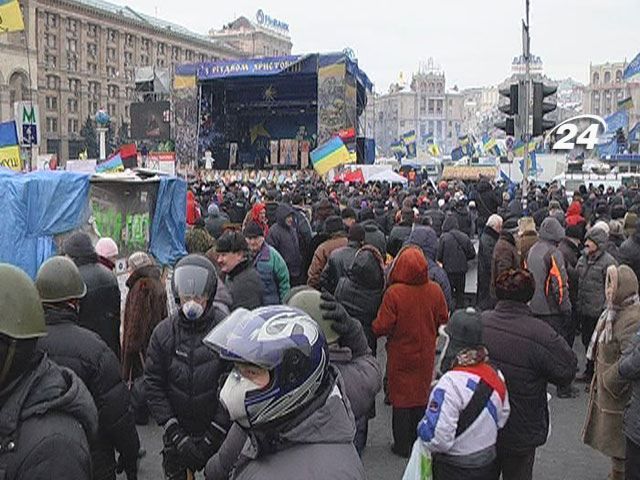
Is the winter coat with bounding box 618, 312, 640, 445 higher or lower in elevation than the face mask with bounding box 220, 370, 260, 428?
lower

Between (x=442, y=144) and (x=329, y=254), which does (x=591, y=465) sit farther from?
(x=442, y=144)

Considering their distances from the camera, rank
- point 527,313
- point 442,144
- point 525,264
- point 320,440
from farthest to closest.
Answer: point 442,144, point 525,264, point 527,313, point 320,440

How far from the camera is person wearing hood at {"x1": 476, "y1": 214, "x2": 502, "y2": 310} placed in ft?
30.1

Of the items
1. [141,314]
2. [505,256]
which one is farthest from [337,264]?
[141,314]

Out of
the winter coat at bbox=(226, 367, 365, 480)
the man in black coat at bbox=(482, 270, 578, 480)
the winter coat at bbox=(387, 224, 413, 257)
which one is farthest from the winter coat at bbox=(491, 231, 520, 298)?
the winter coat at bbox=(226, 367, 365, 480)

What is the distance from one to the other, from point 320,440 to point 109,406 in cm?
179

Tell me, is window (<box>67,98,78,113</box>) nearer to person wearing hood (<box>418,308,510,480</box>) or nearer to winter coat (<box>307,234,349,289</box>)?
winter coat (<box>307,234,349,289</box>)

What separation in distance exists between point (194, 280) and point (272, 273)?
3.05 meters

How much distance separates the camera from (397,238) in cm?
961

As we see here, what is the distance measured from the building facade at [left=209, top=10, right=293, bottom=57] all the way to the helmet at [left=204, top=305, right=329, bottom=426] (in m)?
111

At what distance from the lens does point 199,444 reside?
371 cm

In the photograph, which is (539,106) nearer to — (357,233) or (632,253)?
(632,253)

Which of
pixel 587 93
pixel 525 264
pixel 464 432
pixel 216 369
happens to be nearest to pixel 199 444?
pixel 216 369

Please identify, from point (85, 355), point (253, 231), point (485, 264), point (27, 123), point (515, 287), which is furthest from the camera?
point (27, 123)
